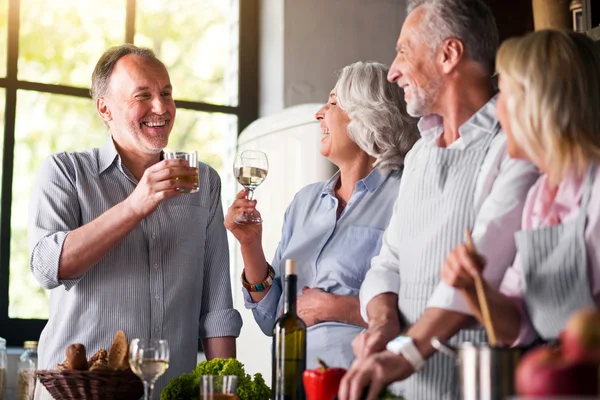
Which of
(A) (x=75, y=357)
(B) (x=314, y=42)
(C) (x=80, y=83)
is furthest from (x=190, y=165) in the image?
(B) (x=314, y=42)

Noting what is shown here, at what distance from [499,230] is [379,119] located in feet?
3.21

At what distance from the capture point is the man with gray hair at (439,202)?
166 cm

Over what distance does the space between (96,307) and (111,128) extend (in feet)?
2.08

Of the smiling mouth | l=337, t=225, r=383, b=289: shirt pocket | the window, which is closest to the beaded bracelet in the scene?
l=337, t=225, r=383, b=289: shirt pocket

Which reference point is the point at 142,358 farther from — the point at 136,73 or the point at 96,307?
the point at 136,73

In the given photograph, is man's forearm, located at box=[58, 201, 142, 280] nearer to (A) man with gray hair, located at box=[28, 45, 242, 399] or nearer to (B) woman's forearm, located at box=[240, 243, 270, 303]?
(A) man with gray hair, located at box=[28, 45, 242, 399]

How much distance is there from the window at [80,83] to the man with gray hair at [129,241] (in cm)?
141

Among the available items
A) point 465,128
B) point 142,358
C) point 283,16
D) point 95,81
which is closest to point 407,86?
point 465,128

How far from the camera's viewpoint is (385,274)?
6.63 feet

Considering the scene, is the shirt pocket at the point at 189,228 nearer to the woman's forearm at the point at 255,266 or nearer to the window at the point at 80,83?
the woman's forearm at the point at 255,266

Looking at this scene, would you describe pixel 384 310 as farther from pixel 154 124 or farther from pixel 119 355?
pixel 154 124

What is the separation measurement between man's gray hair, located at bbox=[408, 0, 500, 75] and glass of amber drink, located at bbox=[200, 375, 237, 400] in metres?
0.91

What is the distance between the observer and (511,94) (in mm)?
1504

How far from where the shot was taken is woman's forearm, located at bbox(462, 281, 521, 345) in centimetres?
147
